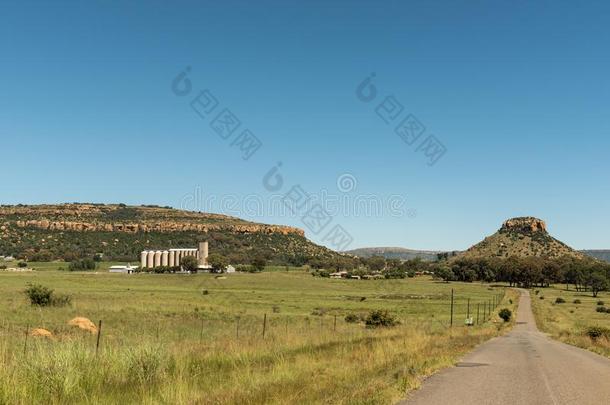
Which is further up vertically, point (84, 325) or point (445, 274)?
point (445, 274)

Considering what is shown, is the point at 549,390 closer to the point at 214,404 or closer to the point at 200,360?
the point at 214,404

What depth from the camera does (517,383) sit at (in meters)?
14.4

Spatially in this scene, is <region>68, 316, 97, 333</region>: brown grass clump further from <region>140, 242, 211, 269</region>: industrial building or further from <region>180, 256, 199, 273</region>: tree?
<region>140, 242, 211, 269</region>: industrial building

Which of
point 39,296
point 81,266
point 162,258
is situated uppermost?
point 162,258

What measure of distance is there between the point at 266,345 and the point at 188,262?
158m

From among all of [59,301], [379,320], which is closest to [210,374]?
[379,320]

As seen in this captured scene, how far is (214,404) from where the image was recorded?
10.7m

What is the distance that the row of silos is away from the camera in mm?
179625

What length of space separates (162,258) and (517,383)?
183 m

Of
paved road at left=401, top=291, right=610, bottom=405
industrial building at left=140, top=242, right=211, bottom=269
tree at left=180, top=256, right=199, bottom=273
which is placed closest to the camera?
paved road at left=401, top=291, right=610, bottom=405

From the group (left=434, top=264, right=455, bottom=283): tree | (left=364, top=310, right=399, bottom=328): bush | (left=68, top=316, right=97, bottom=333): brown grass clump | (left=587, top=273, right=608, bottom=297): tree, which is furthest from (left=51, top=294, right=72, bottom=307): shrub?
(left=434, top=264, right=455, bottom=283): tree

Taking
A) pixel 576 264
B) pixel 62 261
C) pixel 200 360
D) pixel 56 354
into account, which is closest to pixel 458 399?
pixel 200 360

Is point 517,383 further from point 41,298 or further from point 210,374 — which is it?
point 41,298

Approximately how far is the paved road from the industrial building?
16224 cm
